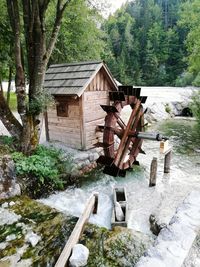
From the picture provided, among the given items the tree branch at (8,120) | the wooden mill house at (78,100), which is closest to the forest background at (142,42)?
the wooden mill house at (78,100)

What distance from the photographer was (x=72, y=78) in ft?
28.5

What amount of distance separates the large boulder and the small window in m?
3.18

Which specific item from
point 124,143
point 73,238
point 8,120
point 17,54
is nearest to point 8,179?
point 8,120

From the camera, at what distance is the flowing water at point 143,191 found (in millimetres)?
5785

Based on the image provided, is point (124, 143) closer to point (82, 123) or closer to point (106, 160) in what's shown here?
point (106, 160)

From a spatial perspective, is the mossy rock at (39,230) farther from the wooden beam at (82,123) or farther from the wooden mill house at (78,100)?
the wooden mill house at (78,100)

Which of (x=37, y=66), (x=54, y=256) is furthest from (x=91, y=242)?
(x=37, y=66)

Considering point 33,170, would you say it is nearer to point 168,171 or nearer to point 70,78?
point 70,78

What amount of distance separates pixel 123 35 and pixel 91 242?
54.2 m

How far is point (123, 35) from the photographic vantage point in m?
52.8

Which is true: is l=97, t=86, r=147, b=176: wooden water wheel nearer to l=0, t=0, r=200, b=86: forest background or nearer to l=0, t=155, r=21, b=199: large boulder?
l=0, t=155, r=21, b=199: large boulder

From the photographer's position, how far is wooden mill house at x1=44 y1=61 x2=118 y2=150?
27.5ft

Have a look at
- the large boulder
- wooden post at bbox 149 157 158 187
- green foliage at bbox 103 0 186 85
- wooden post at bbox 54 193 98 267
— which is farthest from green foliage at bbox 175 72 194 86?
wooden post at bbox 54 193 98 267

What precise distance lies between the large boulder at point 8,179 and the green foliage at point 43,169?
153 millimetres
